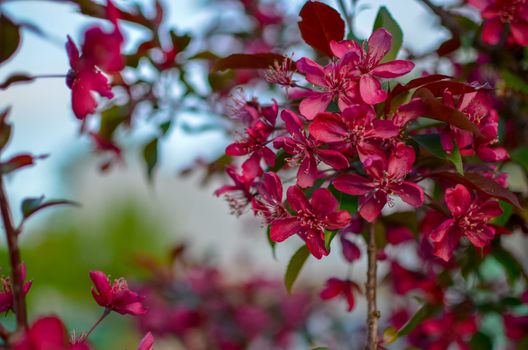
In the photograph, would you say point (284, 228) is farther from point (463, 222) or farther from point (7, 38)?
point (7, 38)

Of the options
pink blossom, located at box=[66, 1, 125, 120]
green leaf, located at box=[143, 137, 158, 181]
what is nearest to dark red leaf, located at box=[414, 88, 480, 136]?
pink blossom, located at box=[66, 1, 125, 120]

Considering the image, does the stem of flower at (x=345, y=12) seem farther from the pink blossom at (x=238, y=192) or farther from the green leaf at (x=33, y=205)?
the green leaf at (x=33, y=205)

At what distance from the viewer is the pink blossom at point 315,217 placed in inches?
28.5

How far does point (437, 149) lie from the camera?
75 cm

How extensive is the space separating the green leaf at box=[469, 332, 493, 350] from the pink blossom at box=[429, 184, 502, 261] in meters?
0.40

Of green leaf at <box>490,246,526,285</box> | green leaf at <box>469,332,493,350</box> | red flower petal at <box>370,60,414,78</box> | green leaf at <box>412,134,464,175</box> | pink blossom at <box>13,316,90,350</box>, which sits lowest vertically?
green leaf at <box>469,332,493,350</box>

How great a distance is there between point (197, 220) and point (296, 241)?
7.34 feet

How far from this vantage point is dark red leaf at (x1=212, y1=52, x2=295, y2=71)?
0.83 metres

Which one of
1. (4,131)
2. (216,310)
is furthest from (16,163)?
(216,310)

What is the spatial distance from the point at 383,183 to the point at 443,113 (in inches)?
3.8

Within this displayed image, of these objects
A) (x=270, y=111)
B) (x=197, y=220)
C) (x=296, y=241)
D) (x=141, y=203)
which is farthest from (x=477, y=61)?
(x=141, y=203)

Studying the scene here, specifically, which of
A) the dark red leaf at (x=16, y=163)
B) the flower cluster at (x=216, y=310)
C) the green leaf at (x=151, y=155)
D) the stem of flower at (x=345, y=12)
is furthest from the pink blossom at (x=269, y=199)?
the flower cluster at (x=216, y=310)

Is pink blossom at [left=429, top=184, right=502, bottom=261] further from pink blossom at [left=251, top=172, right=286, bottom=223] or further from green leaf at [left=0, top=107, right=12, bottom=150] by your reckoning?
green leaf at [left=0, top=107, right=12, bottom=150]

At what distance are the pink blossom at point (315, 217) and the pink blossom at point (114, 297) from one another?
0.53ft
